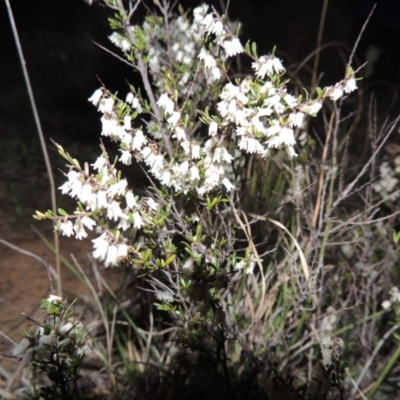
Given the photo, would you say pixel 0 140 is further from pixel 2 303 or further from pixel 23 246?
pixel 2 303

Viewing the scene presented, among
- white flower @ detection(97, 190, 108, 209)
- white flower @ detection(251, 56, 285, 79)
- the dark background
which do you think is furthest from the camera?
the dark background

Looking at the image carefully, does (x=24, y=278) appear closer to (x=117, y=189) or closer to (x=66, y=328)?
(x=66, y=328)

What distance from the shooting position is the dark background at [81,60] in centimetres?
396

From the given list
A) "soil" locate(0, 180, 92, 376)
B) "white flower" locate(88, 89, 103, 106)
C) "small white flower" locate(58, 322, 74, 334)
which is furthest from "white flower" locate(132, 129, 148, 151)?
"soil" locate(0, 180, 92, 376)

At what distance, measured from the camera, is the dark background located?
396 centimetres

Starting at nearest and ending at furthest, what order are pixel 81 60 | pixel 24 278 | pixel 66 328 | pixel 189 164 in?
pixel 189 164, pixel 66 328, pixel 24 278, pixel 81 60

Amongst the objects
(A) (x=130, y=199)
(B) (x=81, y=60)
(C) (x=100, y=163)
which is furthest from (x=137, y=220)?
(B) (x=81, y=60)

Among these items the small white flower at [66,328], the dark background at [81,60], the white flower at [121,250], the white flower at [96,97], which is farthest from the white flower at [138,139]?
the dark background at [81,60]

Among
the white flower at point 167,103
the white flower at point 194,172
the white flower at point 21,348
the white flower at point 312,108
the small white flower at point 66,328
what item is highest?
the white flower at point 167,103

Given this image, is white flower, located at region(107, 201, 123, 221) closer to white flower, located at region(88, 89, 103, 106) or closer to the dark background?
white flower, located at region(88, 89, 103, 106)

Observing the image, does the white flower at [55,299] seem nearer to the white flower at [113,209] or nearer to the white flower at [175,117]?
the white flower at [113,209]

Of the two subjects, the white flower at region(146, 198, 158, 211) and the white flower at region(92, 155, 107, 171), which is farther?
the white flower at region(146, 198, 158, 211)

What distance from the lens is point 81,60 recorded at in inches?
172

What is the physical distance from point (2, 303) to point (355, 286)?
150 centimetres
